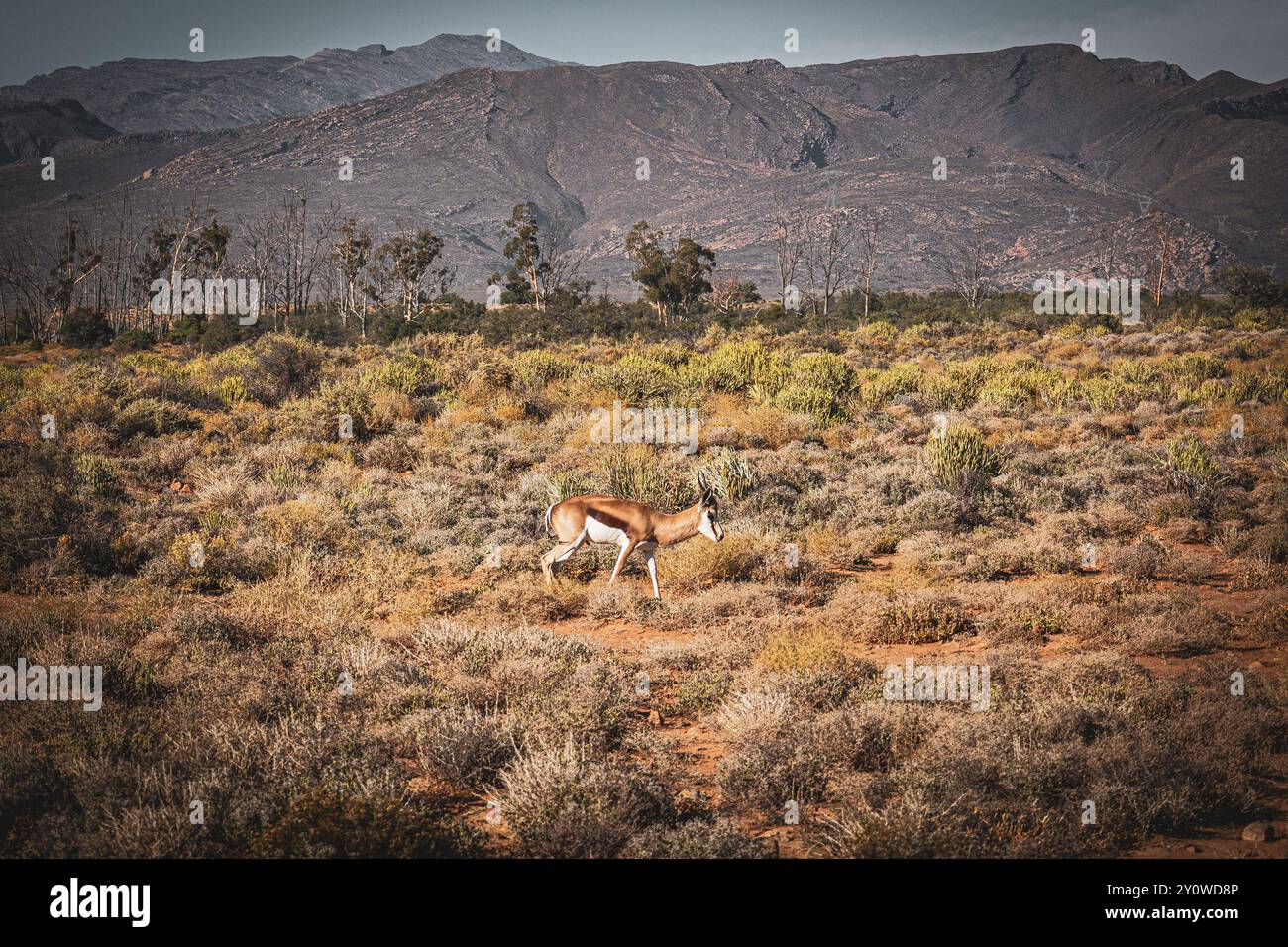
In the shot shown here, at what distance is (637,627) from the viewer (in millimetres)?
8125

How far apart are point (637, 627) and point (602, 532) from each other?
3.31ft

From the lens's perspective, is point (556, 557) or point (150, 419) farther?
point (150, 419)

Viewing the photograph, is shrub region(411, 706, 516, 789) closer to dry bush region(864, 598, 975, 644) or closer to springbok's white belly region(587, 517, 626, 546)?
springbok's white belly region(587, 517, 626, 546)

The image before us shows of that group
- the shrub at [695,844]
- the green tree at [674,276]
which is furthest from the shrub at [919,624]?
the green tree at [674,276]

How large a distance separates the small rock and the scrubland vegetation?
25 cm

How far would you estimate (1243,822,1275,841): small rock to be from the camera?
4.29m

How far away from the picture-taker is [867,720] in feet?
17.8

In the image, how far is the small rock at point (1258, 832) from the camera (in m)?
4.29

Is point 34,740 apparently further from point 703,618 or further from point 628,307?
point 628,307

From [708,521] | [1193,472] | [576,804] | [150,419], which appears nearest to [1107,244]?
[1193,472]

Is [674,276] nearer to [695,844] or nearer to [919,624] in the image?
[919,624]

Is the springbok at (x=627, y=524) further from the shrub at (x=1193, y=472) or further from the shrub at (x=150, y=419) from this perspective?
the shrub at (x=150, y=419)
